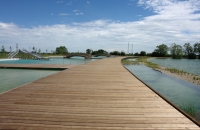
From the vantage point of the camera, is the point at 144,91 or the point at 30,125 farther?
the point at 144,91

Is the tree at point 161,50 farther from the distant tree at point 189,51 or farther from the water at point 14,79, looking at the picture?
the water at point 14,79

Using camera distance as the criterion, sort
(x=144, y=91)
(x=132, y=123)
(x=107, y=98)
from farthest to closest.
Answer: (x=144, y=91), (x=107, y=98), (x=132, y=123)

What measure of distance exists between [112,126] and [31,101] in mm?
1936

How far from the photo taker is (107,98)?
383 centimetres

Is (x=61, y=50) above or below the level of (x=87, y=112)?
above

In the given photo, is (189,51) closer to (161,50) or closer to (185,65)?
(161,50)

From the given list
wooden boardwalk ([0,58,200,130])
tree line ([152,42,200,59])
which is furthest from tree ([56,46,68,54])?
wooden boardwalk ([0,58,200,130])

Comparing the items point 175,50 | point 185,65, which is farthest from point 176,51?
point 185,65

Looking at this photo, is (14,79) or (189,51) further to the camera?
(189,51)

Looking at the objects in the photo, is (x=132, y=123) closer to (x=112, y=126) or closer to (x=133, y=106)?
(x=112, y=126)

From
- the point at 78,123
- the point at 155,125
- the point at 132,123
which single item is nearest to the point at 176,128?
the point at 155,125

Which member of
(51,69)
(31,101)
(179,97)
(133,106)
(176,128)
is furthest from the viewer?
(51,69)

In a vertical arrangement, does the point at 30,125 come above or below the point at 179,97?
above

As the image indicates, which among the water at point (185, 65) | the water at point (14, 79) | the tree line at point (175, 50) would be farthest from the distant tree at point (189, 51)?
the water at point (14, 79)
